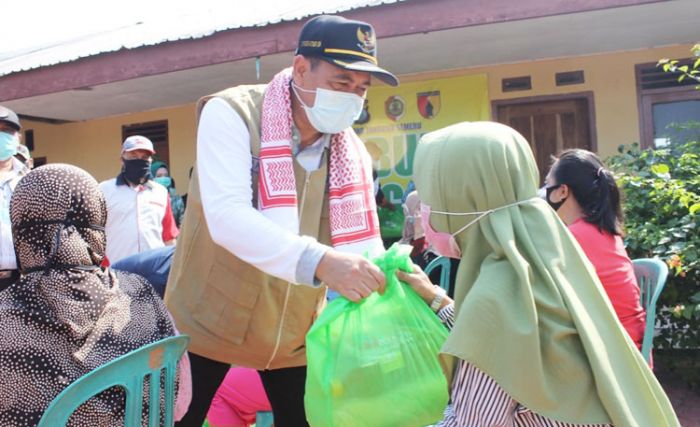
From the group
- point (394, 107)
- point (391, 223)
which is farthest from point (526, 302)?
point (394, 107)

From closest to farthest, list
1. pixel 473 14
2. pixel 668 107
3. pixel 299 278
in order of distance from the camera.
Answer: pixel 299 278
pixel 473 14
pixel 668 107

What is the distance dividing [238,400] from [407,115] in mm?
5290

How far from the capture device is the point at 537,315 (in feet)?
5.17

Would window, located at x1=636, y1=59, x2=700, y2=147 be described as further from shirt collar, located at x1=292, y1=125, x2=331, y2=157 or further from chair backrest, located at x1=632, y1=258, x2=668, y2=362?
shirt collar, located at x1=292, y1=125, x2=331, y2=157

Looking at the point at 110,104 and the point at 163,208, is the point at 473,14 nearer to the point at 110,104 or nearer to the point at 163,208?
the point at 163,208

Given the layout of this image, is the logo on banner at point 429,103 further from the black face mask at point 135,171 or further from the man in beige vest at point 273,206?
the man in beige vest at point 273,206

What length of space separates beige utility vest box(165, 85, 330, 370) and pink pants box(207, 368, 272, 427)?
505 millimetres

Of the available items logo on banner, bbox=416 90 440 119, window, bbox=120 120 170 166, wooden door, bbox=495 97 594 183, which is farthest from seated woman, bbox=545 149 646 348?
window, bbox=120 120 170 166

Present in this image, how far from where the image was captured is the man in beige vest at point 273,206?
80.4 inches

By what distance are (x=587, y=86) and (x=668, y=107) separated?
2.70 feet

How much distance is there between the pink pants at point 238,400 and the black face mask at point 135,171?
3.09m

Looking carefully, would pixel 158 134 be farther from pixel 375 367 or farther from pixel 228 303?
pixel 375 367

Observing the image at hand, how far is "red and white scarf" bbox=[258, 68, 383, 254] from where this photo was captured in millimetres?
2105

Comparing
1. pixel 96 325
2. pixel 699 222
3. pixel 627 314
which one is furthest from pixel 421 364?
pixel 699 222
